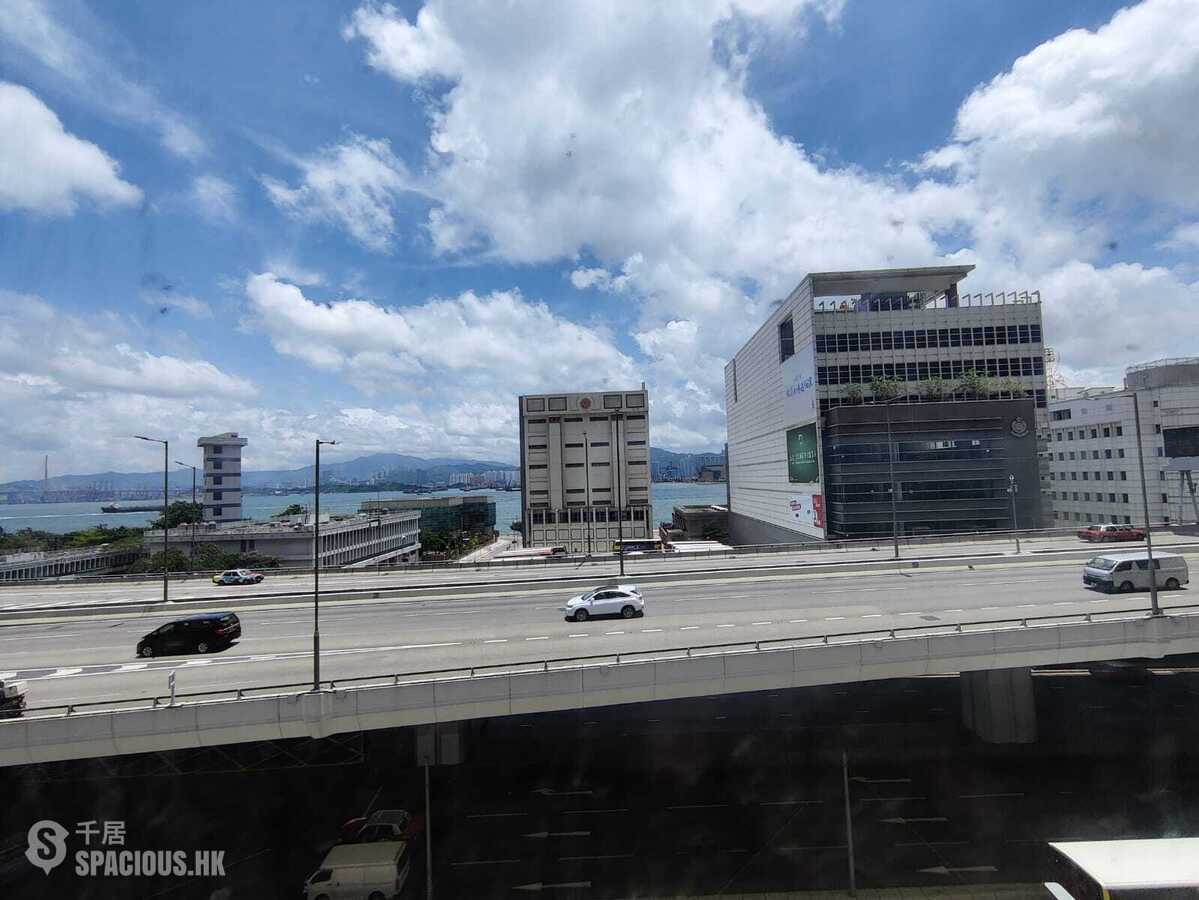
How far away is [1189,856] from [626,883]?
44.9 ft

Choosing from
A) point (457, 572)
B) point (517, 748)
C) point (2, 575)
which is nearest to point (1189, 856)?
point (517, 748)

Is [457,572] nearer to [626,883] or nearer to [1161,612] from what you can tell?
[626,883]

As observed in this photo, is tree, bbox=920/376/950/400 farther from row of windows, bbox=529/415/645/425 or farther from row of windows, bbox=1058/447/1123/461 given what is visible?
row of windows, bbox=529/415/645/425

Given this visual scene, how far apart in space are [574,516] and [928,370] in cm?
5568

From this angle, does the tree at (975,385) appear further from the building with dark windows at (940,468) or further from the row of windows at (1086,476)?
the row of windows at (1086,476)

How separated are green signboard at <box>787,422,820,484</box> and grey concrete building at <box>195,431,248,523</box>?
106 metres

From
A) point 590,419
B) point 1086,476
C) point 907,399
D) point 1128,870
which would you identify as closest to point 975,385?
point 907,399

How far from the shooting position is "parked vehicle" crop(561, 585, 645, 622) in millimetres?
23984

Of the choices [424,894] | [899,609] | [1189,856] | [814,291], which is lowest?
[424,894]

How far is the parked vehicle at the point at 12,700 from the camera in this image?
14742 millimetres

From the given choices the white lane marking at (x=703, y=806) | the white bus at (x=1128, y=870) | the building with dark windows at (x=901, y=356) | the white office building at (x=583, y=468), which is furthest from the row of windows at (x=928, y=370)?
the white bus at (x=1128, y=870)

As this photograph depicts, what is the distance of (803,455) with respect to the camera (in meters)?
68.1

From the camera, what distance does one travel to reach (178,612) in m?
29.3

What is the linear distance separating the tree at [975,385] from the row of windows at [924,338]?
4.35 metres
